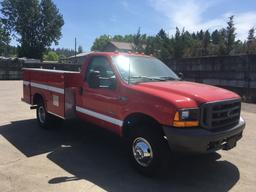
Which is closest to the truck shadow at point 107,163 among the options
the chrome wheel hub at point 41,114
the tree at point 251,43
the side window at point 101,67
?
the chrome wheel hub at point 41,114

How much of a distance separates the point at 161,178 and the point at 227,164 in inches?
58.6

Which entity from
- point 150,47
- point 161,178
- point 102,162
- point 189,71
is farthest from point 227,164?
point 150,47

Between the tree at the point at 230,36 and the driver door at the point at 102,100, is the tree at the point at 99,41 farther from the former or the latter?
the driver door at the point at 102,100

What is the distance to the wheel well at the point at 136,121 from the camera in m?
4.45

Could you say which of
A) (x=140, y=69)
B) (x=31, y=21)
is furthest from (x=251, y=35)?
(x=31, y=21)

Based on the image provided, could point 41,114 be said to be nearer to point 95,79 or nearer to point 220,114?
point 95,79

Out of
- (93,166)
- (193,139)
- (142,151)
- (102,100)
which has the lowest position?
(93,166)

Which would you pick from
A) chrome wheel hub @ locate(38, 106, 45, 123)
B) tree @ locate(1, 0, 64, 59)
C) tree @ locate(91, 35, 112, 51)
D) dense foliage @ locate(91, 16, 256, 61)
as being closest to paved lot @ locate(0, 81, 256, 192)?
chrome wheel hub @ locate(38, 106, 45, 123)

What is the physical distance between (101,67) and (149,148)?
2.07m

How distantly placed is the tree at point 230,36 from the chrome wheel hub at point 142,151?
1621 cm

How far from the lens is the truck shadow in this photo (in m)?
4.34

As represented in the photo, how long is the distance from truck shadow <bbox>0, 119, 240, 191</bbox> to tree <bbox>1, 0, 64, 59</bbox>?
Answer: 53.3 metres

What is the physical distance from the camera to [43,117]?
7.61 metres

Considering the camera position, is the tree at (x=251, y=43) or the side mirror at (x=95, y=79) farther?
the tree at (x=251, y=43)
